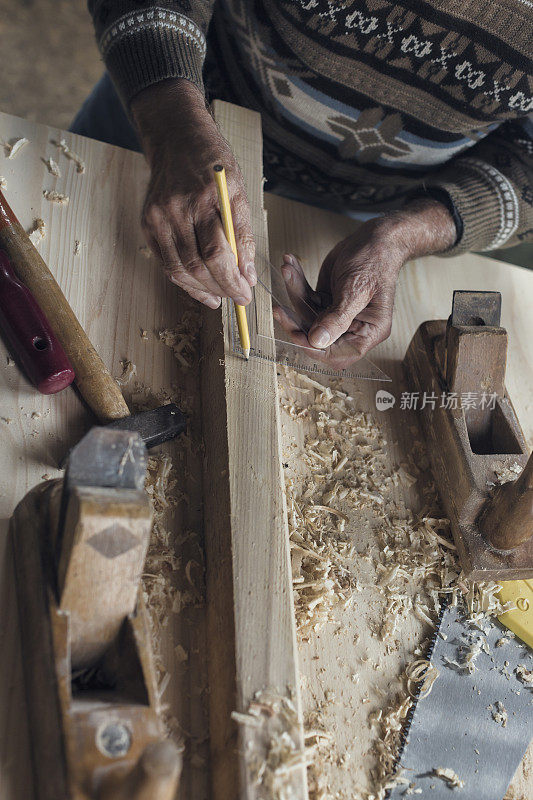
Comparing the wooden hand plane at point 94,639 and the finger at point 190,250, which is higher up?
the finger at point 190,250

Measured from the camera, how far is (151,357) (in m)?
1.23

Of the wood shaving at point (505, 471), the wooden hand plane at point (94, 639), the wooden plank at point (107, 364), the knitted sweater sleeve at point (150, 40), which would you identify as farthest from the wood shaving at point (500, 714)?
the knitted sweater sleeve at point (150, 40)

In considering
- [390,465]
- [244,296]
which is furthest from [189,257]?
[390,465]

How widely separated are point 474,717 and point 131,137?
5.07 ft

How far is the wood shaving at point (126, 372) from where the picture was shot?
116cm

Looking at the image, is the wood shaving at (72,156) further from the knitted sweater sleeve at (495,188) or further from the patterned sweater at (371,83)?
the knitted sweater sleeve at (495,188)

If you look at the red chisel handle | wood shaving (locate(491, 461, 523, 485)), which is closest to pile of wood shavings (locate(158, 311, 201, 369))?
the red chisel handle

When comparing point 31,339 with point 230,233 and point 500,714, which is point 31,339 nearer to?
point 230,233

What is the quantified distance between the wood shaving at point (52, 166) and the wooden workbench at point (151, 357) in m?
0.01

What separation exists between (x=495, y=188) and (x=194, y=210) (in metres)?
0.83

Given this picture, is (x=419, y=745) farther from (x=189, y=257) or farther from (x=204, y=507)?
→ (x=189, y=257)

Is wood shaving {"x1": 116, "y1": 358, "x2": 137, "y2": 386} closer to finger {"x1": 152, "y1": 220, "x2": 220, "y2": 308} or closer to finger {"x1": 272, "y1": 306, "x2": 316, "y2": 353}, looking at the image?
finger {"x1": 152, "y1": 220, "x2": 220, "y2": 308}

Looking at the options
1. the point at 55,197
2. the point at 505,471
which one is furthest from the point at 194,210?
the point at 505,471

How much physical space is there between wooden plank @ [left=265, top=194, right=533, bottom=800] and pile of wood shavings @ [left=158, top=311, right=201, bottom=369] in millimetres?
220
